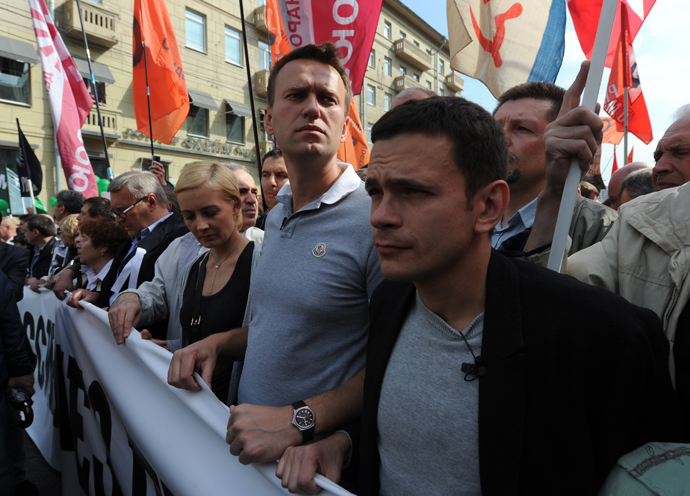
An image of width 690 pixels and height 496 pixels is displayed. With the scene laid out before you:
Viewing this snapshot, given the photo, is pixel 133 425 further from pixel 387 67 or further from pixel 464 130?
pixel 387 67

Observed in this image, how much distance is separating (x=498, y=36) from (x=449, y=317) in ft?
7.21

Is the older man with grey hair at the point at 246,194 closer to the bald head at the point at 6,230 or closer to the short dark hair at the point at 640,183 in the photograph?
the short dark hair at the point at 640,183

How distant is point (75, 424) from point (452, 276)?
2637mm

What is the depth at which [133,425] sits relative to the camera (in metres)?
1.79

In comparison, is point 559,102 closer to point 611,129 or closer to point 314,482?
point 314,482

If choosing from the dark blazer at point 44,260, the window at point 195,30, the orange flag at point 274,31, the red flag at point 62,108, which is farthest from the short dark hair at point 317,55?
the window at point 195,30

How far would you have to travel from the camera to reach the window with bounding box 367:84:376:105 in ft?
87.0

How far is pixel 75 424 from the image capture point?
2.60 meters

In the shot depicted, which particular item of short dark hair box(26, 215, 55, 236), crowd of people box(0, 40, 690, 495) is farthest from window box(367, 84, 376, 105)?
crowd of people box(0, 40, 690, 495)

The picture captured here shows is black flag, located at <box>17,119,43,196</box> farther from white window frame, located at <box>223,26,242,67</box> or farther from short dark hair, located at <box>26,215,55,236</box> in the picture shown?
white window frame, located at <box>223,26,242,67</box>

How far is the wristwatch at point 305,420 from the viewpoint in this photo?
1.21m

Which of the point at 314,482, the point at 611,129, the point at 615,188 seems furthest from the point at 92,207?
the point at 611,129

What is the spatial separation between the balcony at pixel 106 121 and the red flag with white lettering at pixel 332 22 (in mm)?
13743

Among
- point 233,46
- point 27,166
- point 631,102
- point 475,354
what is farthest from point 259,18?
point 475,354
